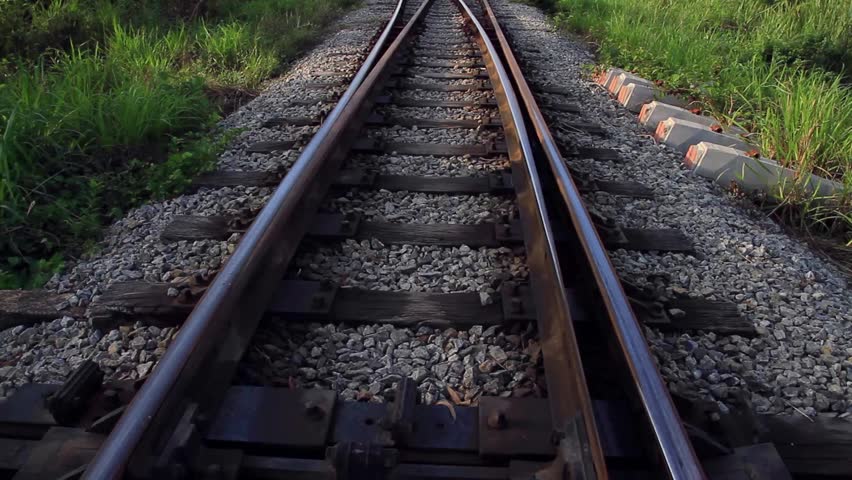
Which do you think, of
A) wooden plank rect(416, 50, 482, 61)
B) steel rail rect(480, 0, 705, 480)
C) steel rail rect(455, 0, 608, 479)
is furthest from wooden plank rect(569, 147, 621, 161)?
wooden plank rect(416, 50, 482, 61)

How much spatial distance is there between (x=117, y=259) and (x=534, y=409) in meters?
1.83

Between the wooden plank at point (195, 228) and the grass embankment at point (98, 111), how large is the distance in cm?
36

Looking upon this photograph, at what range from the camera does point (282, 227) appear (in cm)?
239

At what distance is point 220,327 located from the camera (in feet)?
5.98

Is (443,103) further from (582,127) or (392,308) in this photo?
(392,308)

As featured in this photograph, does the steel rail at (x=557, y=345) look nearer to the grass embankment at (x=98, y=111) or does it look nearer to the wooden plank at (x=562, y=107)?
the wooden plank at (x=562, y=107)

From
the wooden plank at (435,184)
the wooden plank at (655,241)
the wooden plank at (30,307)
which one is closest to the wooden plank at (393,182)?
the wooden plank at (435,184)

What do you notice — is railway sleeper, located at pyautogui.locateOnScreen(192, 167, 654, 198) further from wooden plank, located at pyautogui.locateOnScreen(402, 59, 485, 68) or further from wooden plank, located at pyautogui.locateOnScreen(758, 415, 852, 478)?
wooden plank, located at pyautogui.locateOnScreen(402, 59, 485, 68)

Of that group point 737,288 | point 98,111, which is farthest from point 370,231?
point 98,111

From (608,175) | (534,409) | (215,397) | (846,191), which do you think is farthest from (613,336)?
(846,191)

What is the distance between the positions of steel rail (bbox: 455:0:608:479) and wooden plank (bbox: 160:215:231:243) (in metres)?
1.31

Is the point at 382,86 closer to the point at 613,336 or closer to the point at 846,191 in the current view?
the point at 846,191

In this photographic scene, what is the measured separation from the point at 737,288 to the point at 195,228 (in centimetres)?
228

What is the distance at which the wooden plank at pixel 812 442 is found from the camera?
62.8 inches
